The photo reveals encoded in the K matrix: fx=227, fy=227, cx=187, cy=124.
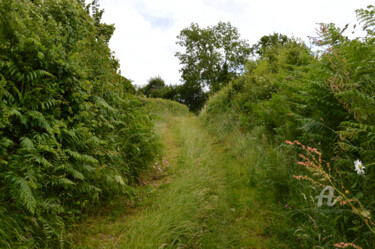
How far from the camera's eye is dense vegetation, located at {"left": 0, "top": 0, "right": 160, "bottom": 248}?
209 centimetres

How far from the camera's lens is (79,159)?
2906mm

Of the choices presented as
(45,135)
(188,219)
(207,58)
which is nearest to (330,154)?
(188,219)

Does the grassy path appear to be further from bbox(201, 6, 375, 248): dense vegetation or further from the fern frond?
the fern frond

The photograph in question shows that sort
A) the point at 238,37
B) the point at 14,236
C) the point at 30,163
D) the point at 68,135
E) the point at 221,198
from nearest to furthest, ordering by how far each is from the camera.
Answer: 1. the point at 14,236
2. the point at 30,163
3. the point at 68,135
4. the point at 221,198
5. the point at 238,37

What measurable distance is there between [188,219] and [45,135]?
1.95 metres

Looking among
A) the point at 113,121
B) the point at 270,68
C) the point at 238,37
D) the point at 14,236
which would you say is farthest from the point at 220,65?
the point at 14,236

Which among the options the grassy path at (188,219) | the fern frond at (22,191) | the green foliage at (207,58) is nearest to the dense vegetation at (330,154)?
the grassy path at (188,219)

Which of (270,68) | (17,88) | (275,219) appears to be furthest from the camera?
(270,68)

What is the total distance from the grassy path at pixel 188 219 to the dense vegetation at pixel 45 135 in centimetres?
35

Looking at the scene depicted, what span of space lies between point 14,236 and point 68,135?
1.20 m

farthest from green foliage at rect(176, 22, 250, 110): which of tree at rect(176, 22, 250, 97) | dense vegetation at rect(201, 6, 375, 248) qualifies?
dense vegetation at rect(201, 6, 375, 248)

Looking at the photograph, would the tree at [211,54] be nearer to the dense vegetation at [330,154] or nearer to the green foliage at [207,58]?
the green foliage at [207,58]

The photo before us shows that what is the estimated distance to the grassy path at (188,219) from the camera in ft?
8.46

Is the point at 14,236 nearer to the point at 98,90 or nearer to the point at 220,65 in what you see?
the point at 98,90
